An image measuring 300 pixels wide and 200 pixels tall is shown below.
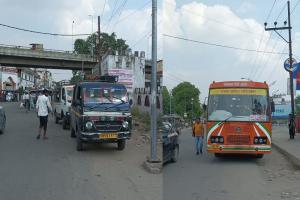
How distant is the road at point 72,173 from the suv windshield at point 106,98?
4.78 ft

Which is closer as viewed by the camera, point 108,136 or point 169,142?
point 108,136

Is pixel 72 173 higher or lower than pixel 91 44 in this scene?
lower

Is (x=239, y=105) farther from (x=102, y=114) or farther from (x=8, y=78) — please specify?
(x=8, y=78)

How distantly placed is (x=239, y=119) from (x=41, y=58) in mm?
48914

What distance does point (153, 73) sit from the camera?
13539 mm

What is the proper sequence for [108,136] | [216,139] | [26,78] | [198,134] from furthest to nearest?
1. [26,78]
2. [198,134]
3. [216,139]
4. [108,136]

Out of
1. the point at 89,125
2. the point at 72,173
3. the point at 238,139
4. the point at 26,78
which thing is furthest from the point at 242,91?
the point at 26,78

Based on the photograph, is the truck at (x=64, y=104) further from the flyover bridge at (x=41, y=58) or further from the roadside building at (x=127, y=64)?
the roadside building at (x=127, y=64)

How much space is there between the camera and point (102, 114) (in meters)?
14.9

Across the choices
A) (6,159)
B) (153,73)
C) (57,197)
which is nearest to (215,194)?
(57,197)

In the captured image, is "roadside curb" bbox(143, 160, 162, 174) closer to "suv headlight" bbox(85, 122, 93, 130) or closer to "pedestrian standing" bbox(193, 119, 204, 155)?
"suv headlight" bbox(85, 122, 93, 130)

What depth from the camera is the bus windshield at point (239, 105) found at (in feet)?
53.5

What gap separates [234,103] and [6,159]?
7582 millimetres

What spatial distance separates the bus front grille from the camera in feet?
52.7
